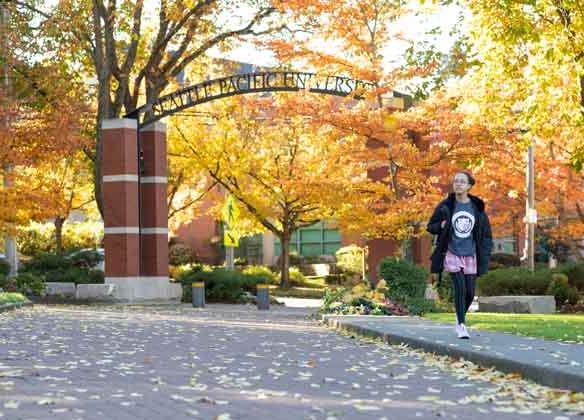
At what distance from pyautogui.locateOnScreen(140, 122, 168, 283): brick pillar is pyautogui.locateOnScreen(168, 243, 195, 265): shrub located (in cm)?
2348

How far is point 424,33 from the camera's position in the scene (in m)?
26.1

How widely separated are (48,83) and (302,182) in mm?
7553

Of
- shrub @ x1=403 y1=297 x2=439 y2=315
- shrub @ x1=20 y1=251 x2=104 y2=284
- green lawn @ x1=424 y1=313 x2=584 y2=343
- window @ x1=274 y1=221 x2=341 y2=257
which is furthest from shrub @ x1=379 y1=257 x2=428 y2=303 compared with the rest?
window @ x1=274 y1=221 x2=341 y2=257

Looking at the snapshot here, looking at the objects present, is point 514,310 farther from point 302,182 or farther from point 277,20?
point 277,20

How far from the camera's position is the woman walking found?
12.7m

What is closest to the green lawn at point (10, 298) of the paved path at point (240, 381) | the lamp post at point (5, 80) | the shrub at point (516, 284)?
the lamp post at point (5, 80)

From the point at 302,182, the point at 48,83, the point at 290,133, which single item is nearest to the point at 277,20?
the point at 302,182

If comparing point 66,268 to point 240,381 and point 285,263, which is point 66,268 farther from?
point 240,381

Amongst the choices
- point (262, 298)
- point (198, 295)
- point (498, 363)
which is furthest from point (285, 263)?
point (498, 363)

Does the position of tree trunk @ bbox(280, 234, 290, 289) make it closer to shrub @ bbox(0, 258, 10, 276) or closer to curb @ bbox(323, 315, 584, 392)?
shrub @ bbox(0, 258, 10, 276)

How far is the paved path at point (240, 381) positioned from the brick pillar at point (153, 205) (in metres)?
14.6

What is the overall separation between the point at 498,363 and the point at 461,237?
2.65 metres

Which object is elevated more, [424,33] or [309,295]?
[424,33]

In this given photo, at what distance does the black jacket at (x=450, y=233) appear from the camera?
504 inches
